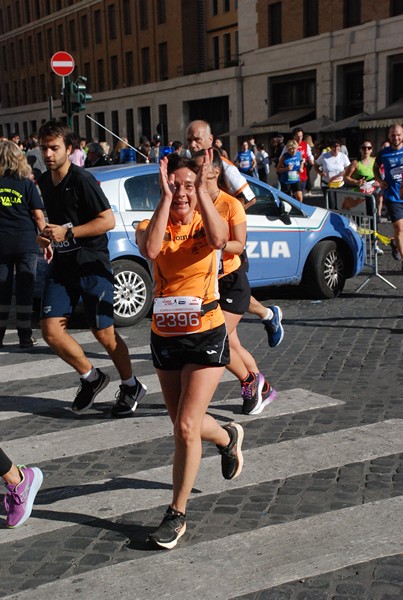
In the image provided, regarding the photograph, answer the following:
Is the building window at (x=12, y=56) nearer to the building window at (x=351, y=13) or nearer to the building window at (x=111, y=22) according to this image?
the building window at (x=111, y=22)

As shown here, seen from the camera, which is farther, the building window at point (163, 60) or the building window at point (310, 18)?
the building window at point (163, 60)

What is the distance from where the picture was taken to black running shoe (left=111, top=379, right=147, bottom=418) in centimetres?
564

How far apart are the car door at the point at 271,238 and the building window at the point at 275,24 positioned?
34.4 m

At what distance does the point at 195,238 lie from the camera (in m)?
3.78

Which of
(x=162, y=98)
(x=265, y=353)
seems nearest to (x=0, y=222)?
(x=265, y=353)

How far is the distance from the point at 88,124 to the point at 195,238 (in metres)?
63.1

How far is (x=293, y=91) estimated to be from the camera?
1601 inches

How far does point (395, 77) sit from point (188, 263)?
33.1 meters

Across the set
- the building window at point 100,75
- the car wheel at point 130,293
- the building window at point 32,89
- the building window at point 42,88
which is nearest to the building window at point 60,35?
the building window at point 42,88

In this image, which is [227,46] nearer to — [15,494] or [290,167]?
[290,167]

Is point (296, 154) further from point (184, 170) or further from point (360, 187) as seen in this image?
point (184, 170)

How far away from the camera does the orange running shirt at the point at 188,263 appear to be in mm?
3762

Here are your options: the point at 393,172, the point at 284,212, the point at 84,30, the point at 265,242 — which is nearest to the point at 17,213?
the point at 265,242

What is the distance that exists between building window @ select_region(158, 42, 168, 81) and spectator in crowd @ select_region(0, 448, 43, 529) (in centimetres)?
5151
